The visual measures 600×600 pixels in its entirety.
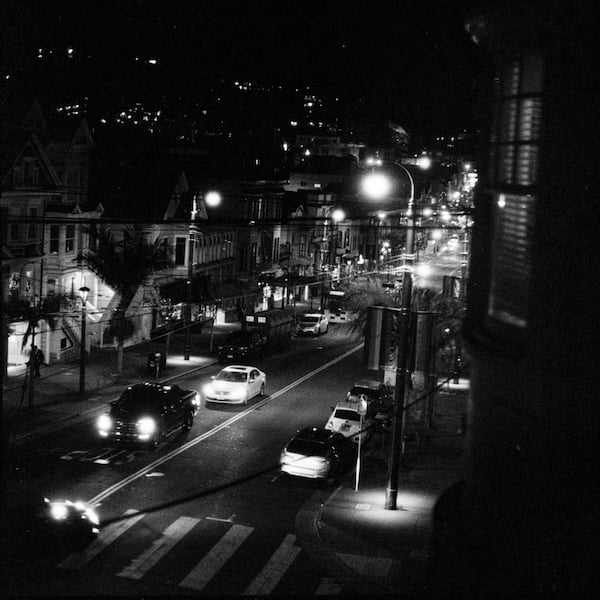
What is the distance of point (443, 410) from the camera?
1388 inches

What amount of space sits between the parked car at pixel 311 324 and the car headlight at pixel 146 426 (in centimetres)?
2997

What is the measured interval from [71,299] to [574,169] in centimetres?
3293

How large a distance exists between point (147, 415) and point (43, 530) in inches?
405

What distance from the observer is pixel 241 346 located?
43.6 metres

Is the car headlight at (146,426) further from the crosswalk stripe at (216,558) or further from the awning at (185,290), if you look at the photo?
the awning at (185,290)

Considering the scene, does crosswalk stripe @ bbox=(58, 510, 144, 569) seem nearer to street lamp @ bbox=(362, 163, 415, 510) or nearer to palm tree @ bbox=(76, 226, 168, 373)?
street lamp @ bbox=(362, 163, 415, 510)

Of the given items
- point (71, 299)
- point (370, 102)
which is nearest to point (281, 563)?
point (71, 299)

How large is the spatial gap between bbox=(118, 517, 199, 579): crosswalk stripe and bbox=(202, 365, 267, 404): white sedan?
513 inches

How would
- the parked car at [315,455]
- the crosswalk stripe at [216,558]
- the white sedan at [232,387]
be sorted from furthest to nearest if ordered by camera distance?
1. the white sedan at [232,387]
2. the parked car at [315,455]
3. the crosswalk stripe at [216,558]

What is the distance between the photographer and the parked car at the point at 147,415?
26.4 m

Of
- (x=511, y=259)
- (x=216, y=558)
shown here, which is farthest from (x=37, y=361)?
(x=511, y=259)

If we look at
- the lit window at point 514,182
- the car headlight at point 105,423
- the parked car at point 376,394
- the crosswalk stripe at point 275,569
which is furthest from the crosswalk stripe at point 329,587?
the parked car at point 376,394

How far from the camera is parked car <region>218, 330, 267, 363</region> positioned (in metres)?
43.3

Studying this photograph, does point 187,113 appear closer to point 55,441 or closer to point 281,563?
point 55,441
